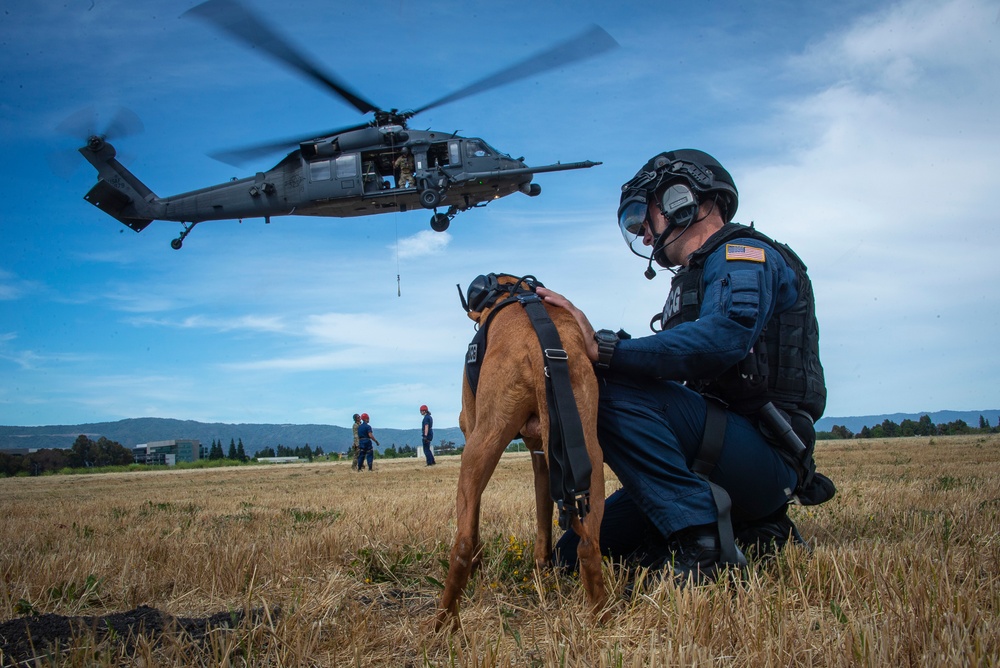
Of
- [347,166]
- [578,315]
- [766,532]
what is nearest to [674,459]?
[578,315]

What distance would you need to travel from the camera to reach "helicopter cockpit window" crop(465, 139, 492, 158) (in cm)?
2141

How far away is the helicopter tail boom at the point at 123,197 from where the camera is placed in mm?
26719

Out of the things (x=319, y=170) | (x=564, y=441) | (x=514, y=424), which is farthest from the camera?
(x=319, y=170)

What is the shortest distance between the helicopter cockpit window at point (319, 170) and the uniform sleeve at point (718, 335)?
2011cm

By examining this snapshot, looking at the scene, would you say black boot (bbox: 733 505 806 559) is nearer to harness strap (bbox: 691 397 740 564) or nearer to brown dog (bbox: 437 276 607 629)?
harness strap (bbox: 691 397 740 564)

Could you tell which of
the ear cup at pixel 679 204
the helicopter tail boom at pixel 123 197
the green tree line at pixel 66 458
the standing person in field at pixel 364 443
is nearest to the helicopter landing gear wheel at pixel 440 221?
the standing person in field at pixel 364 443

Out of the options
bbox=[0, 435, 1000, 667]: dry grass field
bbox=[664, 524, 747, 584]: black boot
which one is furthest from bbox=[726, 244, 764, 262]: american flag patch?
bbox=[0, 435, 1000, 667]: dry grass field

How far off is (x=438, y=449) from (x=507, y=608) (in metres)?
35.1

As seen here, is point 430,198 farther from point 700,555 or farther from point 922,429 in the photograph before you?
point 922,429

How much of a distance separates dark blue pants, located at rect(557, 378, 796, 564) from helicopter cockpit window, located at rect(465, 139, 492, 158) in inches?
752

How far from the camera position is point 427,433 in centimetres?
2306

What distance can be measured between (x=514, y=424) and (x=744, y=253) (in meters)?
1.39

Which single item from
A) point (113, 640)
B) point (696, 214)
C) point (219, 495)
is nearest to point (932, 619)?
point (696, 214)

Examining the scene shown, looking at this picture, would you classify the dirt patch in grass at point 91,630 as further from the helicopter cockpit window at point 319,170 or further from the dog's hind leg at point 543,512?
the helicopter cockpit window at point 319,170
